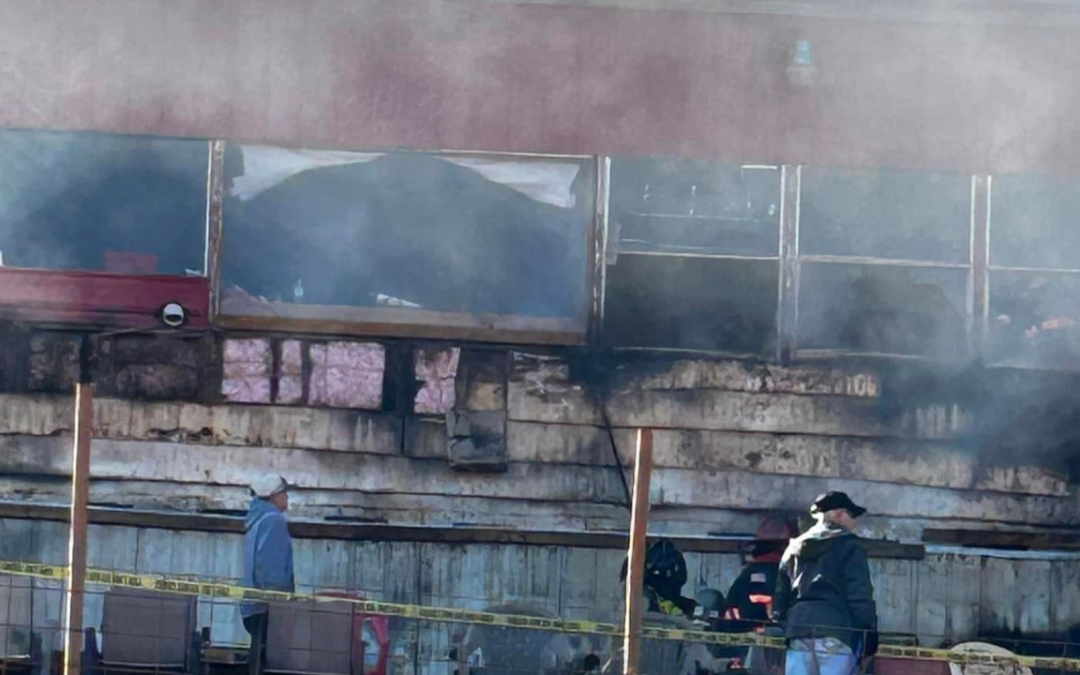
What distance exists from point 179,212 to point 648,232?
9.53 ft

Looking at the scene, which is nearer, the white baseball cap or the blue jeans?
the blue jeans

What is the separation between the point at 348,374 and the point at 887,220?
3466 millimetres

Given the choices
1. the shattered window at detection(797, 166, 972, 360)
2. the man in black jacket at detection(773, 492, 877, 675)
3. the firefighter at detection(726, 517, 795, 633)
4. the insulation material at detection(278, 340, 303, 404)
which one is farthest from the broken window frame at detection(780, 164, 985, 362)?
the insulation material at detection(278, 340, 303, 404)

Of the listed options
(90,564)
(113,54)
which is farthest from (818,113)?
(90,564)

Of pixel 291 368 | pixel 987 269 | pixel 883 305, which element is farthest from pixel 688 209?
pixel 291 368

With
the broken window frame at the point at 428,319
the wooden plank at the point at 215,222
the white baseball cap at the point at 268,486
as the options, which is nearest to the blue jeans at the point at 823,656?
the broken window frame at the point at 428,319

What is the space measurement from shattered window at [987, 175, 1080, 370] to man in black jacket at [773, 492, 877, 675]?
7.03 feet

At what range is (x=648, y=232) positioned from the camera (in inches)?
372

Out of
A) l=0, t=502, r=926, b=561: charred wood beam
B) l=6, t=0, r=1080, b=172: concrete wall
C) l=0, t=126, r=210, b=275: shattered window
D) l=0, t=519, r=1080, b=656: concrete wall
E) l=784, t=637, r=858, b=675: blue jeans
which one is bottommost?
l=784, t=637, r=858, b=675: blue jeans

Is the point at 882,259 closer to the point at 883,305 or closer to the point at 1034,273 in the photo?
the point at 883,305

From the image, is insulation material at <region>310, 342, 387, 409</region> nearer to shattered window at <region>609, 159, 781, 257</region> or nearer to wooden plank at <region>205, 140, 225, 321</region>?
wooden plank at <region>205, 140, 225, 321</region>

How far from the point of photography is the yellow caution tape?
790 centimetres

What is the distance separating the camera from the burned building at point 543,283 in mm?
9359

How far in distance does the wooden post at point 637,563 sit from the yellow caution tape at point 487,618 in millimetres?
562
